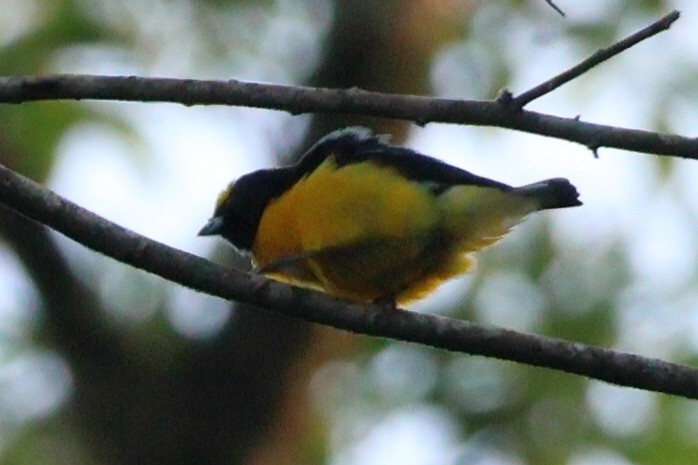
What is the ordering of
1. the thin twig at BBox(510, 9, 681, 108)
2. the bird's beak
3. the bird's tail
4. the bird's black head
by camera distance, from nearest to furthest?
the thin twig at BBox(510, 9, 681, 108) → the bird's tail → the bird's black head → the bird's beak

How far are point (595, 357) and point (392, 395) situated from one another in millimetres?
3887

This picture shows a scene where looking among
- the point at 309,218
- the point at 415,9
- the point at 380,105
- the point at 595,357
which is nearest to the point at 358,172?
the point at 309,218

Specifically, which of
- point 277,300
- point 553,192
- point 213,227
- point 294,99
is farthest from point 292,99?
point 213,227

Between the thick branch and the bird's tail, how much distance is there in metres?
0.59

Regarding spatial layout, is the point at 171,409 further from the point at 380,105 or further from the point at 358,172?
the point at 380,105

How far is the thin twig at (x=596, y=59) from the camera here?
2.68 meters

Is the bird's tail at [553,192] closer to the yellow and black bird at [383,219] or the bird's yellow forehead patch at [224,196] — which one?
the yellow and black bird at [383,219]

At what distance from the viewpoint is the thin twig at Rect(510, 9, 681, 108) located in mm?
2682

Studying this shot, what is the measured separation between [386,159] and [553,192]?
0.55m

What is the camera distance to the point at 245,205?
3973 millimetres

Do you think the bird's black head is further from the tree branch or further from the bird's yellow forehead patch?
the tree branch

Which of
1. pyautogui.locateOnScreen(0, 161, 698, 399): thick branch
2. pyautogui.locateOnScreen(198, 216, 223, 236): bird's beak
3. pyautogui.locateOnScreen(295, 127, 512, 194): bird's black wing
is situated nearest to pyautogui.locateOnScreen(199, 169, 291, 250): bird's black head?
pyautogui.locateOnScreen(198, 216, 223, 236): bird's beak

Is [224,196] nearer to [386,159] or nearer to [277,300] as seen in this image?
[386,159]

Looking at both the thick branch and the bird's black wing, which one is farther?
A: the bird's black wing
